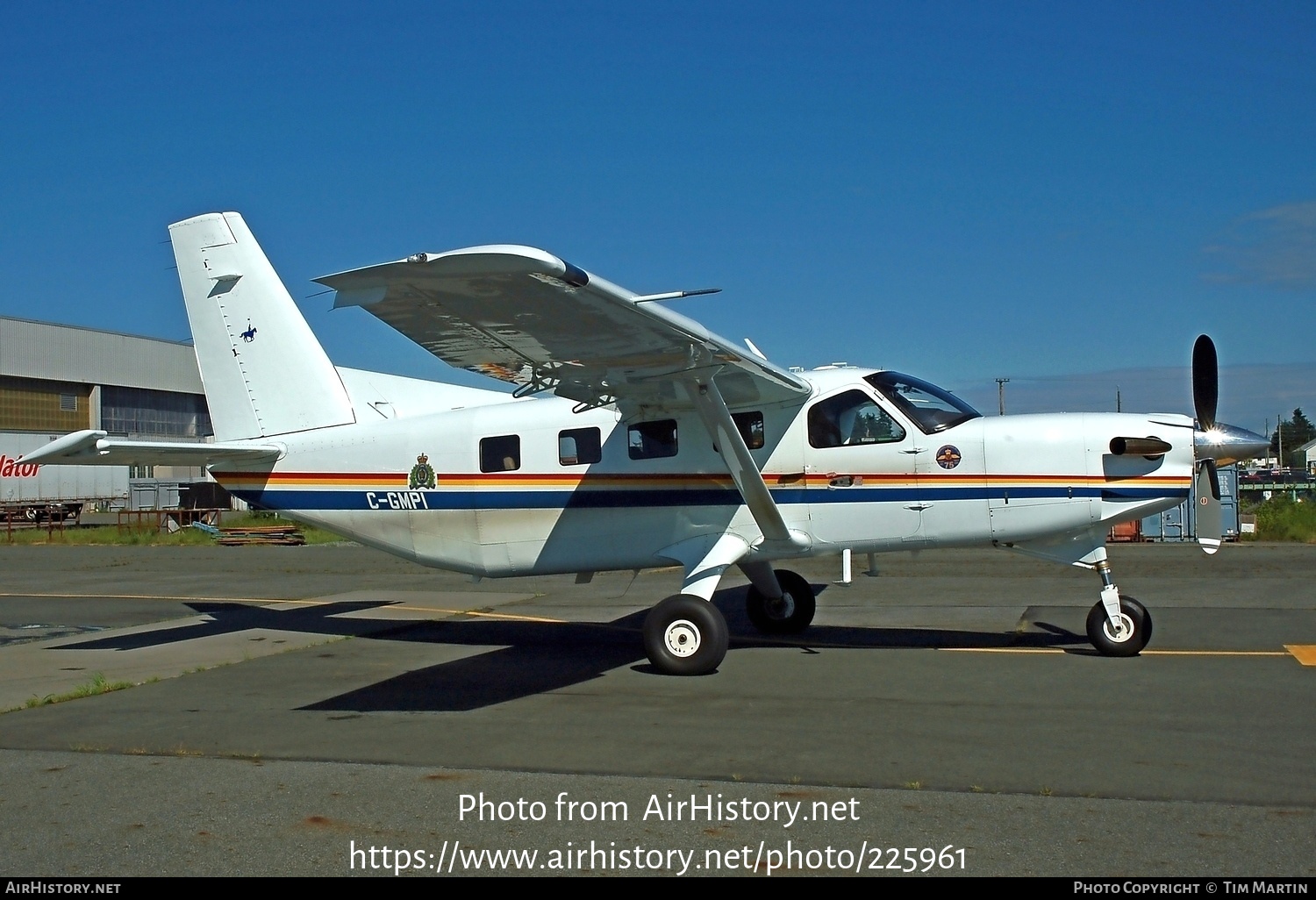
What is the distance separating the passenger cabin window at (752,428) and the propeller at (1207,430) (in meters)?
4.09

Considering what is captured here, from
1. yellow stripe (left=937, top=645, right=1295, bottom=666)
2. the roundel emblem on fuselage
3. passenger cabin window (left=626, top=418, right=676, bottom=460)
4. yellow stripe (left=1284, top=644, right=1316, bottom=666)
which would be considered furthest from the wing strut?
yellow stripe (left=1284, top=644, right=1316, bottom=666)

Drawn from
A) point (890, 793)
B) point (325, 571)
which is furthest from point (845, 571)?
point (325, 571)

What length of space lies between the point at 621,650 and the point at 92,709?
16.7ft

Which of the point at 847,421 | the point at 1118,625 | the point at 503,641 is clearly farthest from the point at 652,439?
the point at 1118,625

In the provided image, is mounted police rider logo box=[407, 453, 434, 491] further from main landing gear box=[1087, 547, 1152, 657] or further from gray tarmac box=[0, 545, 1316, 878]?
main landing gear box=[1087, 547, 1152, 657]

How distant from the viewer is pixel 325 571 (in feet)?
74.6

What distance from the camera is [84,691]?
32.0 ft

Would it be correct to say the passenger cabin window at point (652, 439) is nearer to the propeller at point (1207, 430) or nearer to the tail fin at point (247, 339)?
the tail fin at point (247, 339)

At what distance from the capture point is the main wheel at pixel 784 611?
41.4ft

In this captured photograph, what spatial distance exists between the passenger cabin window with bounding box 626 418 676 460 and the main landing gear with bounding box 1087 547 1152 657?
4.39 m

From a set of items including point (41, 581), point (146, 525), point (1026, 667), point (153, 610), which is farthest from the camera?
point (146, 525)

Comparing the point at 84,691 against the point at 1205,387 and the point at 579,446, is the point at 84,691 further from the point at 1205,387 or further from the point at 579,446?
the point at 1205,387

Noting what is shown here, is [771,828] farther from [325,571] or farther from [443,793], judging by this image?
[325,571]

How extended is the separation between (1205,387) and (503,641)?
7.91 meters
